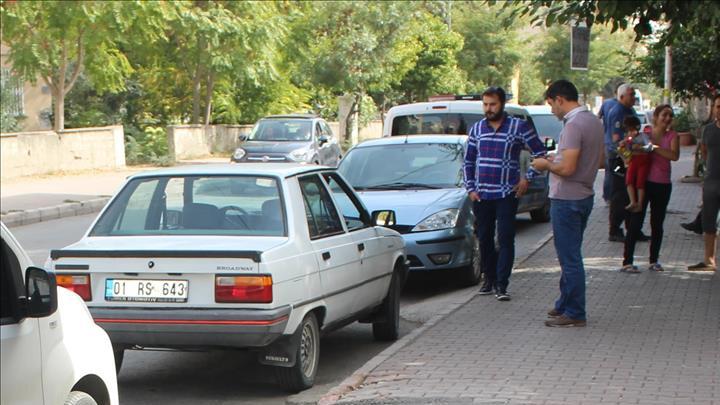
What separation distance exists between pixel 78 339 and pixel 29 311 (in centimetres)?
67

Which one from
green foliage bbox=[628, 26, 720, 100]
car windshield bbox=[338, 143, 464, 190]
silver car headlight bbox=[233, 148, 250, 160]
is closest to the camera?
car windshield bbox=[338, 143, 464, 190]

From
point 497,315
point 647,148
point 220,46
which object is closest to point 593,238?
point 647,148

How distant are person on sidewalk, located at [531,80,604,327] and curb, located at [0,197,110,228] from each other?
41.4 ft

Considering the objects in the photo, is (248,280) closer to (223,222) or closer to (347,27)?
(223,222)

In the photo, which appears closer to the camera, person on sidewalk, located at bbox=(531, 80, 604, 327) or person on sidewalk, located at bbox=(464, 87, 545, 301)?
person on sidewalk, located at bbox=(531, 80, 604, 327)

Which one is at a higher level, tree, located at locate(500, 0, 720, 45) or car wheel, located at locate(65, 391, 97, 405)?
tree, located at locate(500, 0, 720, 45)

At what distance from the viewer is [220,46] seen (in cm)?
3803

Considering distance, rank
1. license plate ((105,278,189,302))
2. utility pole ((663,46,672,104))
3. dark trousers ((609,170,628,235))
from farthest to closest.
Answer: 1. utility pole ((663,46,672,104))
2. dark trousers ((609,170,628,235))
3. license plate ((105,278,189,302))

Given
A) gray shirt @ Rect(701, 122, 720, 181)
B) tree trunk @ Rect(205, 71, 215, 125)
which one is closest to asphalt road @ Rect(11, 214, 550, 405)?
gray shirt @ Rect(701, 122, 720, 181)

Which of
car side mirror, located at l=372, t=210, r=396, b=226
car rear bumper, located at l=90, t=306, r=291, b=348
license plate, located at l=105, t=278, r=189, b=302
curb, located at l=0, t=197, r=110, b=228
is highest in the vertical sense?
car side mirror, located at l=372, t=210, r=396, b=226

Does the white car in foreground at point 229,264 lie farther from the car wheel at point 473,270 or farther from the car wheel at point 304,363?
the car wheel at point 473,270

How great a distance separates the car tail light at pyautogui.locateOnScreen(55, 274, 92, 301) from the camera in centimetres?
729

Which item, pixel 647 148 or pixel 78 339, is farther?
pixel 647 148

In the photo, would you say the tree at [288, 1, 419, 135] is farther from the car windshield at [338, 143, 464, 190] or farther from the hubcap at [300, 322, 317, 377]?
the hubcap at [300, 322, 317, 377]
